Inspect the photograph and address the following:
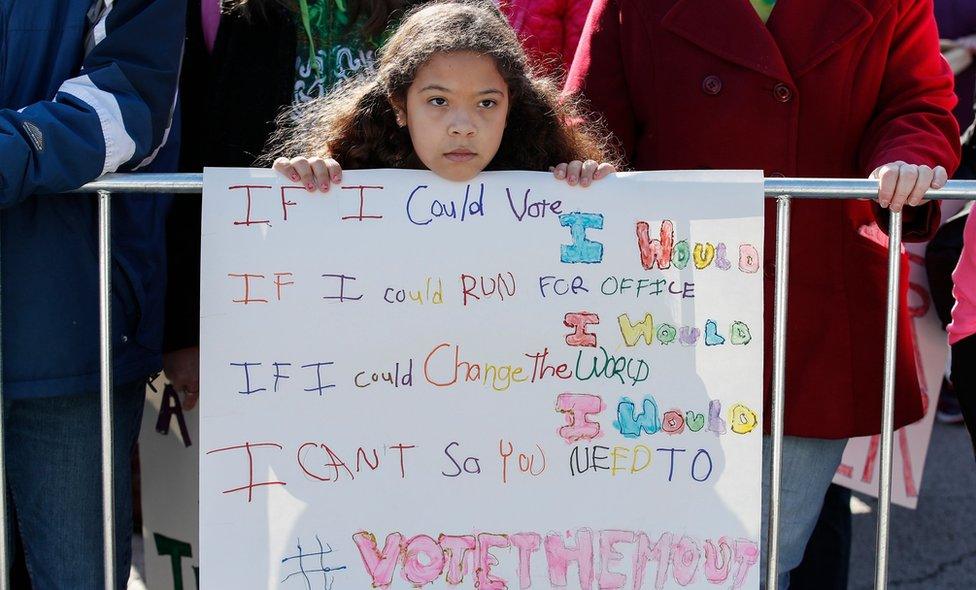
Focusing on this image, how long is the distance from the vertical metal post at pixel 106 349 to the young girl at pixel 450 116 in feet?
1.30

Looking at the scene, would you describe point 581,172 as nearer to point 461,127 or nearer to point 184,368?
point 461,127

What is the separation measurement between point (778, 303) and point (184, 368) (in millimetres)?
1568

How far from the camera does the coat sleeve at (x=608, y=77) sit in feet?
9.81

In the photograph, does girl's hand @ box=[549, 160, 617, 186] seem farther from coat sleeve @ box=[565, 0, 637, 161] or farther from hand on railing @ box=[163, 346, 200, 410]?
hand on railing @ box=[163, 346, 200, 410]

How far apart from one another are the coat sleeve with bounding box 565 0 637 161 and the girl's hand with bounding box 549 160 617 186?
38 centimetres

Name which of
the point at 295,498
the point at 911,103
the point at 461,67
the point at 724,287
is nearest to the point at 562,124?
the point at 461,67

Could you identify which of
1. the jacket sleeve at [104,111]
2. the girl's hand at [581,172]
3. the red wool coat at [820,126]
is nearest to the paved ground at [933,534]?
the red wool coat at [820,126]

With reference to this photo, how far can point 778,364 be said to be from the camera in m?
2.65

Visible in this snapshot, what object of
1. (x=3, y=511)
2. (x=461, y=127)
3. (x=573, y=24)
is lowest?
(x=3, y=511)

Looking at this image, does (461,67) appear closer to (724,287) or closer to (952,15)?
(724,287)

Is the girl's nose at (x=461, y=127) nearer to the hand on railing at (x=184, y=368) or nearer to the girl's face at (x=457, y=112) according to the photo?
the girl's face at (x=457, y=112)

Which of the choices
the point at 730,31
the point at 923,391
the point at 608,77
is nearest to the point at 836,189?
the point at 730,31

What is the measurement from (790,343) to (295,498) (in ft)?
3.83

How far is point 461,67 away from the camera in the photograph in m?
2.73
